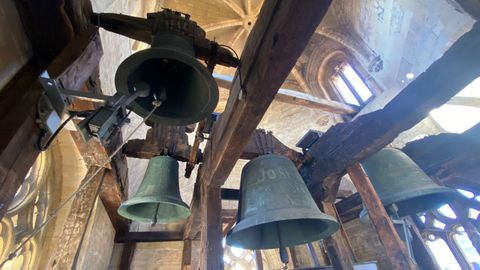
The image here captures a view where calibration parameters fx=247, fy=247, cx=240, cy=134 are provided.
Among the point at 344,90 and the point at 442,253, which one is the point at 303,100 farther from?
the point at 442,253

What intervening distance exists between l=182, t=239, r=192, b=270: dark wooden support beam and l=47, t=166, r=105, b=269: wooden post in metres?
2.04

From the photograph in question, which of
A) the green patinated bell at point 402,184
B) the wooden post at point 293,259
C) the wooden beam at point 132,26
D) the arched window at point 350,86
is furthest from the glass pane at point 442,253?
the wooden beam at point 132,26

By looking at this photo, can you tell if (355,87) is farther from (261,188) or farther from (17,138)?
(17,138)

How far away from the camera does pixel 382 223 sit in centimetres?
181

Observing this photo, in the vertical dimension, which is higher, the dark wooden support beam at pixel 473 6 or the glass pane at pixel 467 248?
the dark wooden support beam at pixel 473 6

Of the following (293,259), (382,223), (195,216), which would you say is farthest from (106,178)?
(293,259)

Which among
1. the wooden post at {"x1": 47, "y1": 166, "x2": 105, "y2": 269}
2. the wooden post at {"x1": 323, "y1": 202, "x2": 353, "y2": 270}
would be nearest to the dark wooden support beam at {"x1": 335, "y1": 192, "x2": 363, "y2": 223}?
the wooden post at {"x1": 323, "y1": 202, "x2": 353, "y2": 270}

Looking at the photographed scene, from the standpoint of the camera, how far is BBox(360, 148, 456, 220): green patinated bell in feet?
5.86

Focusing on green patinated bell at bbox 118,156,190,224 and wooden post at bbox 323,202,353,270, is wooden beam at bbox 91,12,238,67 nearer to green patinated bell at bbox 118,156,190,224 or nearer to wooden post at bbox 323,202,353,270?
green patinated bell at bbox 118,156,190,224

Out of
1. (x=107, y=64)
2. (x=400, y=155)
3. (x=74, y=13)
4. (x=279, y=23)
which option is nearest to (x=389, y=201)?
(x=400, y=155)

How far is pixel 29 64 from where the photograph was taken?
3.72 ft

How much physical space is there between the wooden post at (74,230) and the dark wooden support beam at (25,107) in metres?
1.17

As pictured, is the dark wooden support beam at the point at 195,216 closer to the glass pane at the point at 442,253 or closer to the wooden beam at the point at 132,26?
the wooden beam at the point at 132,26

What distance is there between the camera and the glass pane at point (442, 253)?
156 inches
